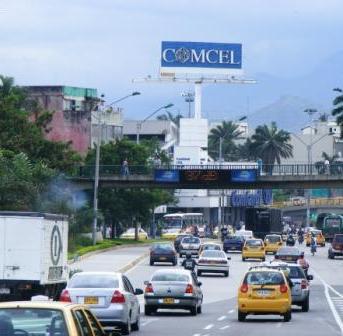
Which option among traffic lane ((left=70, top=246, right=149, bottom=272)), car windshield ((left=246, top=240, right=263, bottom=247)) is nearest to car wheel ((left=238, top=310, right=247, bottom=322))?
traffic lane ((left=70, top=246, right=149, bottom=272))

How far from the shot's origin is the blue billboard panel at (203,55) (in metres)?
154

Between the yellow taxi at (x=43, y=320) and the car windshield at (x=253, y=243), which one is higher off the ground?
the car windshield at (x=253, y=243)

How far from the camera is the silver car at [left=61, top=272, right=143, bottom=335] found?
28.8m

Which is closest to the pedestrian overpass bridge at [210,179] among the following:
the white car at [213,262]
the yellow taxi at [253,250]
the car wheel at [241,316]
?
the yellow taxi at [253,250]

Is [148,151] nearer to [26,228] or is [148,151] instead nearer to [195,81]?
[195,81]

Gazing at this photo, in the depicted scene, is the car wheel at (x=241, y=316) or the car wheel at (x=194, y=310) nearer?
the car wheel at (x=241, y=316)

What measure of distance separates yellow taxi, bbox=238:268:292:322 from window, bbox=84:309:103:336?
67.0ft

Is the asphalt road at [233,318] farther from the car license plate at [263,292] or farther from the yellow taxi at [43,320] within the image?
the yellow taxi at [43,320]

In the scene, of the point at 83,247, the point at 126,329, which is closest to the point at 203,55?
the point at 83,247

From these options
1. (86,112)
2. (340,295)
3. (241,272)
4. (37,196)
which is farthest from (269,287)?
(86,112)

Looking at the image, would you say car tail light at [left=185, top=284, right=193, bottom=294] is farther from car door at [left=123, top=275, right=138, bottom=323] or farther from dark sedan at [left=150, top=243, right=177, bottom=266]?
dark sedan at [left=150, top=243, right=177, bottom=266]

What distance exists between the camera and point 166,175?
99938 millimetres

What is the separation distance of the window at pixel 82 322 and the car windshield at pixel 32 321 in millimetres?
239

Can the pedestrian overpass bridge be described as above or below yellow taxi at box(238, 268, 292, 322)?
above
